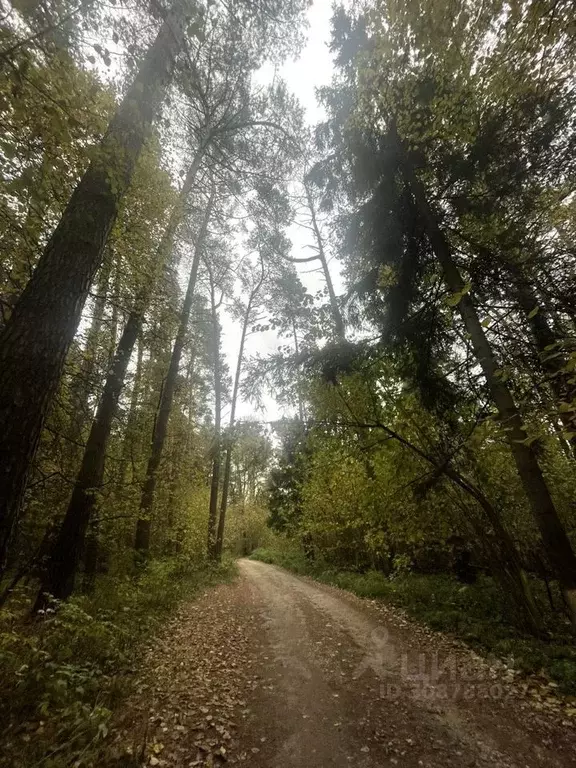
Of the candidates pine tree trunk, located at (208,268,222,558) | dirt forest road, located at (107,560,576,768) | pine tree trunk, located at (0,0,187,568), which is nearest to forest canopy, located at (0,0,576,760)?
pine tree trunk, located at (0,0,187,568)

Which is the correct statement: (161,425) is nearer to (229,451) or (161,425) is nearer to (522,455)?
(229,451)

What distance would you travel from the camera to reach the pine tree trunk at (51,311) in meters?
2.39

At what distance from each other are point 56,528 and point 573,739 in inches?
332

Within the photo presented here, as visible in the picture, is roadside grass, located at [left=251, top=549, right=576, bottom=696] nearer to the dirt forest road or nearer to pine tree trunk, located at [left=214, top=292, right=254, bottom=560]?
the dirt forest road

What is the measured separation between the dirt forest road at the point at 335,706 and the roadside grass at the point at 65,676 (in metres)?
0.34

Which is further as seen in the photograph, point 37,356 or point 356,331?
point 356,331

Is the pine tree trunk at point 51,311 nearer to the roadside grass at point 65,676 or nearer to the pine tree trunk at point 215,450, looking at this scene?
the roadside grass at point 65,676

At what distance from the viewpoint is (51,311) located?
111 inches

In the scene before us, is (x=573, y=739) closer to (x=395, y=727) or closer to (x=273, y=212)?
(x=395, y=727)

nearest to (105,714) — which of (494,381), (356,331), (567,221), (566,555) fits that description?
(566,555)

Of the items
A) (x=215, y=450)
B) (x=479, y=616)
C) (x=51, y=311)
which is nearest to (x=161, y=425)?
(x=215, y=450)

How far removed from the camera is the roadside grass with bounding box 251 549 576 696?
15.6ft

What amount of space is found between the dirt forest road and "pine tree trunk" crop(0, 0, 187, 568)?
3.14 metres

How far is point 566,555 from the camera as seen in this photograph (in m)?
4.70
